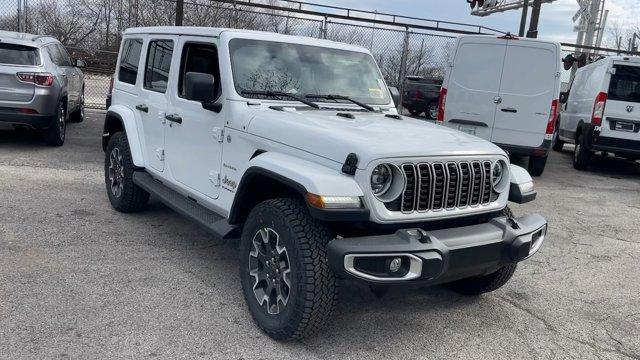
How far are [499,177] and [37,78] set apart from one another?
7070 millimetres

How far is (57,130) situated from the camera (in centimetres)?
899

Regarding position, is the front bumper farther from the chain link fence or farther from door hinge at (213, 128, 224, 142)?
the chain link fence

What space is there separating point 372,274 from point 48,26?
24.8 meters

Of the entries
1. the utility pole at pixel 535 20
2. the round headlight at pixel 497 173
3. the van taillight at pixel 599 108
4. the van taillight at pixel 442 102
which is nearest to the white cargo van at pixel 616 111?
the van taillight at pixel 599 108

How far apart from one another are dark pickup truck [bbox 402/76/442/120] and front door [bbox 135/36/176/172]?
12906mm

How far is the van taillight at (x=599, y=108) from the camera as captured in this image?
10555mm

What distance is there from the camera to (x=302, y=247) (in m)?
3.18

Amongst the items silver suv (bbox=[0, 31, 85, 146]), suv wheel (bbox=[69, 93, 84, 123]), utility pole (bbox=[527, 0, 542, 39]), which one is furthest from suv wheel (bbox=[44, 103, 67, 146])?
utility pole (bbox=[527, 0, 542, 39])

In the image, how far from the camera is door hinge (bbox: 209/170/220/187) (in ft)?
13.9

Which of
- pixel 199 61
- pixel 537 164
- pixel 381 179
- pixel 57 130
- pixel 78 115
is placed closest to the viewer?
pixel 381 179

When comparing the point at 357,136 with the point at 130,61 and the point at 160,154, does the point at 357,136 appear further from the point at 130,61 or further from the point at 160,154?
the point at 130,61

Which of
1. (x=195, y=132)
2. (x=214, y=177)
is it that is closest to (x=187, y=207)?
(x=214, y=177)

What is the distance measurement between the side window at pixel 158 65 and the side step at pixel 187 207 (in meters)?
0.85

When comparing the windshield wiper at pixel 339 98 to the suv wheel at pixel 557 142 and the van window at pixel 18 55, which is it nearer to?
the van window at pixel 18 55
